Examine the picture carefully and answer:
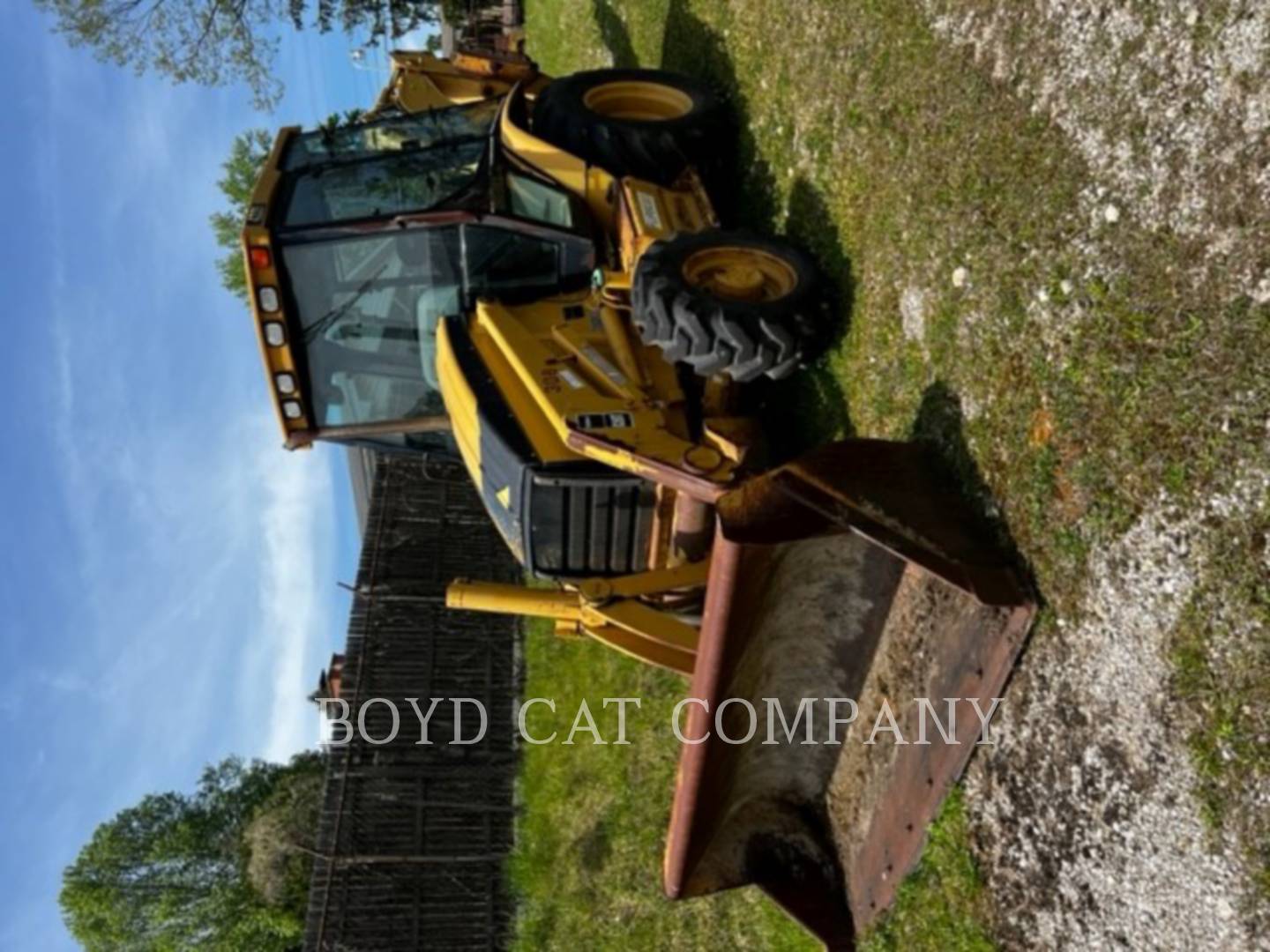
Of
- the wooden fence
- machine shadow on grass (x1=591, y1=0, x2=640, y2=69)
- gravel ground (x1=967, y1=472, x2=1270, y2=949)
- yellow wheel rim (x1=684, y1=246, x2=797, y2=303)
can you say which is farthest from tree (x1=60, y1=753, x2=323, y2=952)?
gravel ground (x1=967, y1=472, x2=1270, y2=949)

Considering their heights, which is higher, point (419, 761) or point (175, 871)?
point (419, 761)

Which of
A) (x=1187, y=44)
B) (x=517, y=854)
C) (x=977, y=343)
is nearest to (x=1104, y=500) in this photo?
(x=977, y=343)

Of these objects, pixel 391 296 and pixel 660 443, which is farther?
pixel 391 296

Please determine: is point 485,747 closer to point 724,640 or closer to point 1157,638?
point 724,640

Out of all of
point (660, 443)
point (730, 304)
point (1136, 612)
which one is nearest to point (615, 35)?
point (730, 304)

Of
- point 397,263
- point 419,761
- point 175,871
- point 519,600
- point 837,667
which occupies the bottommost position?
point 175,871

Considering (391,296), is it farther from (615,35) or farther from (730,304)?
(615,35)

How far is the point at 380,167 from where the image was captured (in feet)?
17.9

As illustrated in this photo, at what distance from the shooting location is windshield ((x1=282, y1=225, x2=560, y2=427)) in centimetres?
502

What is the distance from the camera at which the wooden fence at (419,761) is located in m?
8.05

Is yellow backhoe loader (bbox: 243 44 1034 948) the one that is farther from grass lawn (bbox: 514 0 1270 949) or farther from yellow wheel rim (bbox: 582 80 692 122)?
yellow wheel rim (bbox: 582 80 692 122)

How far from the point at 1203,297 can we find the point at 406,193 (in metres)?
3.67

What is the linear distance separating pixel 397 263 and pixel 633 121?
1.76m

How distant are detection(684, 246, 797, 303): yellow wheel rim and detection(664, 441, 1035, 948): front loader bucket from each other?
1168 mm
